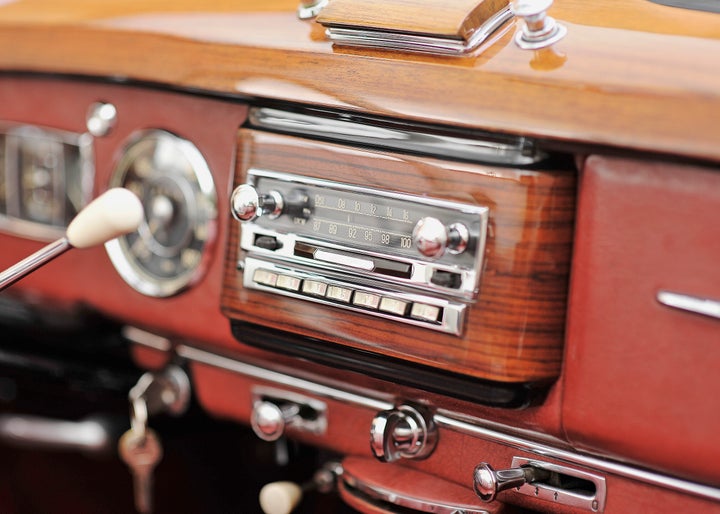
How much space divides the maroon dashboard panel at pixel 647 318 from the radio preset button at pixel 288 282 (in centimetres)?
25

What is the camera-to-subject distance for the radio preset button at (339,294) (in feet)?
2.73

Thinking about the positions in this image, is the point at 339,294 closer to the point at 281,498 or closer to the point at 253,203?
the point at 253,203

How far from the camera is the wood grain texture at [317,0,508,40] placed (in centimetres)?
78

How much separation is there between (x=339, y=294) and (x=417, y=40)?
0.22 meters

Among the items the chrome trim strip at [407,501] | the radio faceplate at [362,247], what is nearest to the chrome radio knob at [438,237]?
the radio faceplate at [362,247]

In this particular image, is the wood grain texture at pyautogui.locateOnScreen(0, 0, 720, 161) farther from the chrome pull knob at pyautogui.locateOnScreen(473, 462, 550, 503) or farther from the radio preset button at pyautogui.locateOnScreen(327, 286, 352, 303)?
the chrome pull knob at pyautogui.locateOnScreen(473, 462, 550, 503)

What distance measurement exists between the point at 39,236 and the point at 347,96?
0.51 meters

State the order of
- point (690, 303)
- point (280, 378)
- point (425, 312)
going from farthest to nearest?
point (280, 378) < point (425, 312) < point (690, 303)

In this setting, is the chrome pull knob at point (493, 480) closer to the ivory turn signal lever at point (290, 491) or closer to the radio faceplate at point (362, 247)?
the radio faceplate at point (362, 247)

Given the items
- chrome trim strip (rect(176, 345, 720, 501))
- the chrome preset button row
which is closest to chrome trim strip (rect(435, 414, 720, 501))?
chrome trim strip (rect(176, 345, 720, 501))

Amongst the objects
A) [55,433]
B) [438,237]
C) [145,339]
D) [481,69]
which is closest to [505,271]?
[438,237]

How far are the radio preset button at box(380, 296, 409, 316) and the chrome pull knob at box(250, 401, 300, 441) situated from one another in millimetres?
212

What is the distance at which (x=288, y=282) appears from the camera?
871 mm

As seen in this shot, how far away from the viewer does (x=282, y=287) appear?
87 centimetres
